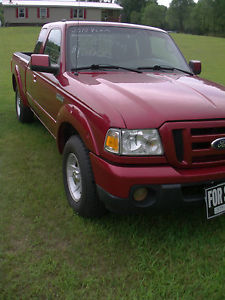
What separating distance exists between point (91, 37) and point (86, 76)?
0.69 metres

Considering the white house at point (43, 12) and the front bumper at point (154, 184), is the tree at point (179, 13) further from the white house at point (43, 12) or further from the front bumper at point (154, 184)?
the front bumper at point (154, 184)

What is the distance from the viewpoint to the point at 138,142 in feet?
8.14

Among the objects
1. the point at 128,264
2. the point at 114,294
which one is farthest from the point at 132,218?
the point at 114,294

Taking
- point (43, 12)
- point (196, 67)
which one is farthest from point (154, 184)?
point (43, 12)

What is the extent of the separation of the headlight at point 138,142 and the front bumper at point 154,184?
0.11 meters

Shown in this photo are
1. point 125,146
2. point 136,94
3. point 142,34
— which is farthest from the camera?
point 142,34

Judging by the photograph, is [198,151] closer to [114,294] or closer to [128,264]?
[128,264]

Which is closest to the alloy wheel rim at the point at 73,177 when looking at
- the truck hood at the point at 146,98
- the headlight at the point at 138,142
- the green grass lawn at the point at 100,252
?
the green grass lawn at the point at 100,252

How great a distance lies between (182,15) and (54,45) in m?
102

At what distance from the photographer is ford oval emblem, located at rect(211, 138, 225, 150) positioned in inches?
100.0

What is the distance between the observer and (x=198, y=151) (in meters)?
2.51

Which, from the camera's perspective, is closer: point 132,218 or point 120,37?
point 132,218

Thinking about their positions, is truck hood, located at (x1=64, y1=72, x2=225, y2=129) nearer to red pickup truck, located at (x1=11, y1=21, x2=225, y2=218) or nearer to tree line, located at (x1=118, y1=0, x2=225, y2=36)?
red pickup truck, located at (x1=11, y1=21, x2=225, y2=218)

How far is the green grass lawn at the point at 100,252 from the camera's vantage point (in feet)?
7.71
